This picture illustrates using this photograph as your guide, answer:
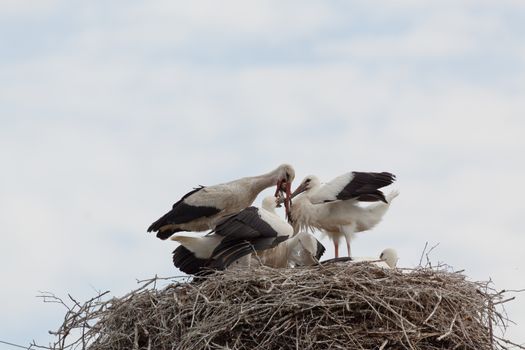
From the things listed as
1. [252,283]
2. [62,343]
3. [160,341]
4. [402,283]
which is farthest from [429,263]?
[62,343]

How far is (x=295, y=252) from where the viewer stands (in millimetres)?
10711

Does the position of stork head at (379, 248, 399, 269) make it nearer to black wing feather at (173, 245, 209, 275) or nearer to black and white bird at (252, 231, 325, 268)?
black and white bird at (252, 231, 325, 268)

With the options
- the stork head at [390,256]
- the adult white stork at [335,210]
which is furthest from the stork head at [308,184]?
the stork head at [390,256]

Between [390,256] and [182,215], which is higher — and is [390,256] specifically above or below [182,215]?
below

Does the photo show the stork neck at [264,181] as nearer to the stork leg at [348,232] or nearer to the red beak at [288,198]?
the red beak at [288,198]

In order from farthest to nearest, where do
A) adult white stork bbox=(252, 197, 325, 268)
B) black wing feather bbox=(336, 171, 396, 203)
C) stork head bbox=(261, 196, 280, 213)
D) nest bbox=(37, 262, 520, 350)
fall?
black wing feather bbox=(336, 171, 396, 203) < stork head bbox=(261, 196, 280, 213) < adult white stork bbox=(252, 197, 325, 268) < nest bbox=(37, 262, 520, 350)

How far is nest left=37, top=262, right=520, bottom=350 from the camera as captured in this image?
344 inches

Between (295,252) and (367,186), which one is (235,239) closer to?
(295,252)

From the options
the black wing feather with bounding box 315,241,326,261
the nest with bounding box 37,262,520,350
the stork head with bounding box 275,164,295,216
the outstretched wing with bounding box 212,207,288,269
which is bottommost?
the nest with bounding box 37,262,520,350

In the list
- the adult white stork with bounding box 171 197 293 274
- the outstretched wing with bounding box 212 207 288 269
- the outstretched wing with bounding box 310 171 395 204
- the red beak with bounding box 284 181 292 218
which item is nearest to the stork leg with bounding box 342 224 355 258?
the outstretched wing with bounding box 310 171 395 204

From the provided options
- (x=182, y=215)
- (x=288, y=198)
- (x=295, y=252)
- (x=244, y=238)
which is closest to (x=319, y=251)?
(x=295, y=252)

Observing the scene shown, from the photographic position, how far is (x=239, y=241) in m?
10.2

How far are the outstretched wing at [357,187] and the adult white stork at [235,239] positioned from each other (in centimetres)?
94

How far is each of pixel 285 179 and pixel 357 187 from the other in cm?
68
